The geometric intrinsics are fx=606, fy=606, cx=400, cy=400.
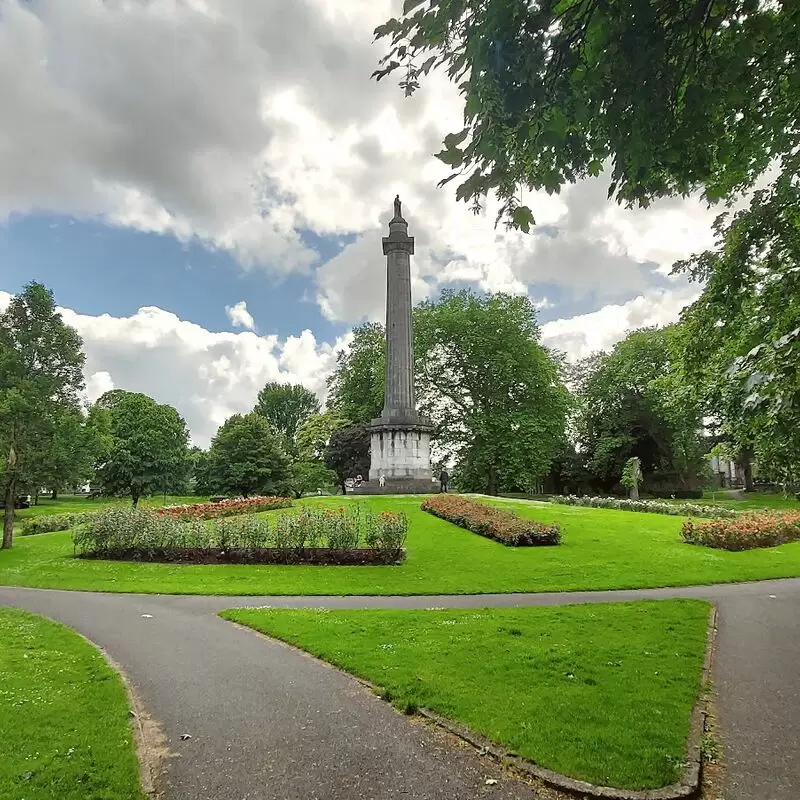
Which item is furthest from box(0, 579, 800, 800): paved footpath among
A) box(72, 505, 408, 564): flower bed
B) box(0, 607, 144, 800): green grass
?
box(72, 505, 408, 564): flower bed

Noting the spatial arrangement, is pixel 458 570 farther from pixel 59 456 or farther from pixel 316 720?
pixel 59 456

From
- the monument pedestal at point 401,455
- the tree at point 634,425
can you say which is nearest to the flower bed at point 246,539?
the monument pedestal at point 401,455

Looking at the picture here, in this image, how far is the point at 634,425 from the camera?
5069 cm

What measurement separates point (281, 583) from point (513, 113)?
1237 cm

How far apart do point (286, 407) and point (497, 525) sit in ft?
194

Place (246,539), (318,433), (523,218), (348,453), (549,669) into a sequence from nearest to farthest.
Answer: (523,218) < (549,669) < (246,539) < (348,453) < (318,433)

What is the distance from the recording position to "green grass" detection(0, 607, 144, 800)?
4516 mm

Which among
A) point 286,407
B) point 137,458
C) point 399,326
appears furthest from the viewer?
point 286,407

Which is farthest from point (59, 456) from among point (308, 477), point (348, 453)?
point (348, 453)

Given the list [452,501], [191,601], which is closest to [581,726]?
[191,601]

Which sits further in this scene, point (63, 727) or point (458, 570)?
point (458, 570)

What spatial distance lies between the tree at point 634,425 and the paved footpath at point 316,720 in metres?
39.8

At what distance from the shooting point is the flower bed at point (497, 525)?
61.6 feet

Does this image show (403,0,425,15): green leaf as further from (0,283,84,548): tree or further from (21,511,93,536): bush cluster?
(21,511,93,536): bush cluster
